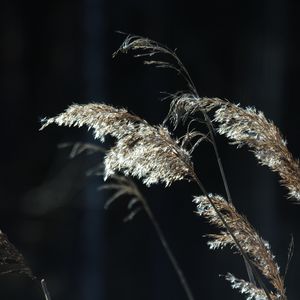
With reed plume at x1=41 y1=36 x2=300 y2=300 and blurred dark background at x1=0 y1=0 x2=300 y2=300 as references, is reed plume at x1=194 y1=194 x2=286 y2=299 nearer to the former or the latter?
reed plume at x1=41 y1=36 x2=300 y2=300

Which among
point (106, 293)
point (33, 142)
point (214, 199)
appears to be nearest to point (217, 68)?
A: point (33, 142)

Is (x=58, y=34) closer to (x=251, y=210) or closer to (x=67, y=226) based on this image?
(x=67, y=226)

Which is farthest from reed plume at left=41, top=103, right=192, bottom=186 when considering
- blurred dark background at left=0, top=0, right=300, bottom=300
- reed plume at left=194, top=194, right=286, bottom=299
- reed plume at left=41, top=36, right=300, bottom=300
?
blurred dark background at left=0, top=0, right=300, bottom=300

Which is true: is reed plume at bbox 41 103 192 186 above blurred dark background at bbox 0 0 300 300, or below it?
above

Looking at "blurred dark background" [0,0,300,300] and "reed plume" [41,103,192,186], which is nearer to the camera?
"reed plume" [41,103,192,186]

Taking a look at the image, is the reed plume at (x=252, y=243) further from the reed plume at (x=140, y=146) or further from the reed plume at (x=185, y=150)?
the reed plume at (x=140, y=146)

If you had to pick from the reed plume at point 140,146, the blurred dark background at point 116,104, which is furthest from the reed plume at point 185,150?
the blurred dark background at point 116,104

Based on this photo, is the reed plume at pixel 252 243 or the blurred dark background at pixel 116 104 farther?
the blurred dark background at pixel 116 104

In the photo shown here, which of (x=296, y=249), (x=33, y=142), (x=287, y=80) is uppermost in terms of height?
(x=287, y=80)
